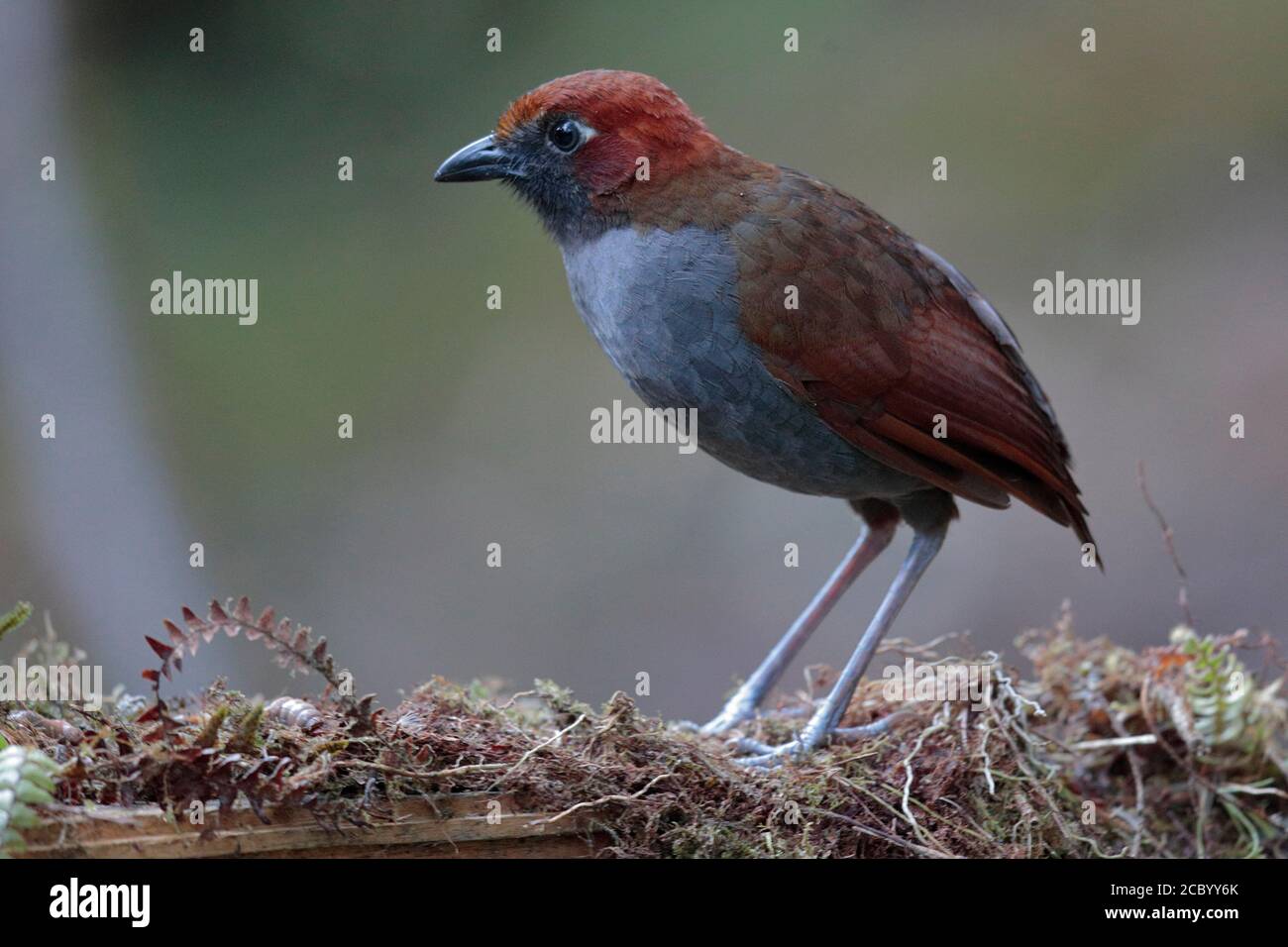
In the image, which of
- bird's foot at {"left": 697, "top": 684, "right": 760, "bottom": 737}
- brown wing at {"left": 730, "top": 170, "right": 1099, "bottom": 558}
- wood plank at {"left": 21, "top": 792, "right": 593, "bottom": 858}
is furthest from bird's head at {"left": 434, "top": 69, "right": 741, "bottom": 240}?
wood plank at {"left": 21, "top": 792, "right": 593, "bottom": 858}

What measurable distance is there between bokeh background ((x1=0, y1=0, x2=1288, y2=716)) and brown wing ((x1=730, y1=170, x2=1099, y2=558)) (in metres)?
3.58

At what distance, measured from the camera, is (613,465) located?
30.4 ft

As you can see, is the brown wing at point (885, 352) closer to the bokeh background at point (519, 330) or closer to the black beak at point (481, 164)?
the black beak at point (481, 164)

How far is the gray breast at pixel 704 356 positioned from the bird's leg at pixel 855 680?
1.34ft

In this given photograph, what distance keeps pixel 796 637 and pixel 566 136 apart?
6.47ft

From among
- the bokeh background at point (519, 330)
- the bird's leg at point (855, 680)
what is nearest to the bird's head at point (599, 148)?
the bird's leg at point (855, 680)

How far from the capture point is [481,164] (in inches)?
171

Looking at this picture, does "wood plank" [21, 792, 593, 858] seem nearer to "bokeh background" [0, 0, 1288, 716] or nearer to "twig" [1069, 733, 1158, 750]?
"twig" [1069, 733, 1158, 750]

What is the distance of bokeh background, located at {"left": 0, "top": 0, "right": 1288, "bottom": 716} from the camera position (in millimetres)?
7863

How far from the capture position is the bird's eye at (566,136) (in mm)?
4180

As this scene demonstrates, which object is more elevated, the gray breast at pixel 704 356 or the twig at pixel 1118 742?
the gray breast at pixel 704 356
